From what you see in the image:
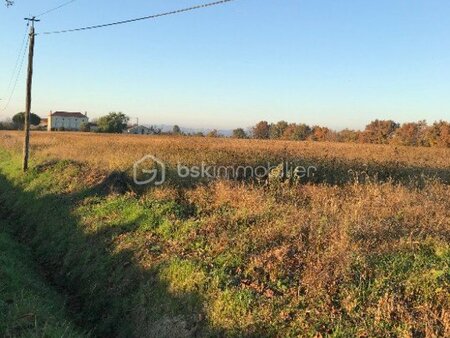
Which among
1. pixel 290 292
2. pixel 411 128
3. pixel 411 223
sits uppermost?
pixel 411 128

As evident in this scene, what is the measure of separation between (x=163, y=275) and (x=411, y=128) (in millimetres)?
85911

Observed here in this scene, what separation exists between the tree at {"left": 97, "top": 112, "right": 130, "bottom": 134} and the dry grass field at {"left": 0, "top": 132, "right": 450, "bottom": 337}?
88.2m

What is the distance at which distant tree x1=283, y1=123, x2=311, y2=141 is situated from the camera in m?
94.4

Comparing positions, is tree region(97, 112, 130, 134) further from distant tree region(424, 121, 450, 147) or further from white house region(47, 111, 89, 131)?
distant tree region(424, 121, 450, 147)

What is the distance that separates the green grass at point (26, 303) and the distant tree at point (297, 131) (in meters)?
86.6

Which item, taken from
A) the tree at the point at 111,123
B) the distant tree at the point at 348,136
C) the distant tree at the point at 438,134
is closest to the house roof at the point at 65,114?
the tree at the point at 111,123

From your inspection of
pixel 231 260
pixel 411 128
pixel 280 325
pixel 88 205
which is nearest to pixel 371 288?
pixel 280 325

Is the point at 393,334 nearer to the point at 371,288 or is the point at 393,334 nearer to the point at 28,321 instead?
the point at 371,288

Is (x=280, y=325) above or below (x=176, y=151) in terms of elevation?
below

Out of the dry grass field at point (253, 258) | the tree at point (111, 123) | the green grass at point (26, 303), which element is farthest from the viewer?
the tree at point (111, 123)

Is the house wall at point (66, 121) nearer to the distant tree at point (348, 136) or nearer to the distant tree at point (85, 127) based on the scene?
the distant tree at point (85, 127)

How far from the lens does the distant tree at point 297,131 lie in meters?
94.4

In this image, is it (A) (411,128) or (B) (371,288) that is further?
(A) (411,128)

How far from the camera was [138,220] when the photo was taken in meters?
10.5
